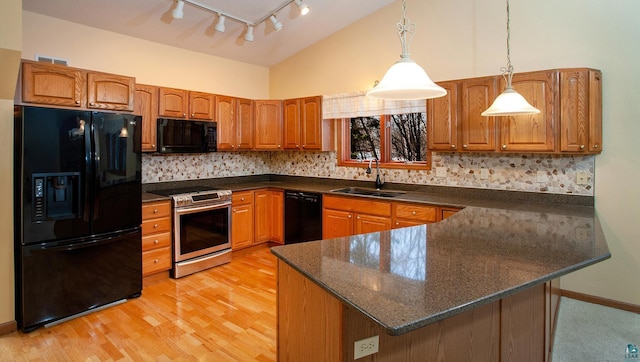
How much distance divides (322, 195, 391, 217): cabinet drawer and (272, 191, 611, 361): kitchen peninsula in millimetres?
1589

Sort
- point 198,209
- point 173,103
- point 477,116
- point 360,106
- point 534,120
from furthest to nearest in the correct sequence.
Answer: point 360,106
point 173,103
point 198,209
point 477,116
point 534,120

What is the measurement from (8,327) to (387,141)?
4079 mm

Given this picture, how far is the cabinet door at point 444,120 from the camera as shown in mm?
3480

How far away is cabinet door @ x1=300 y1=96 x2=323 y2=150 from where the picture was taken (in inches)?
189

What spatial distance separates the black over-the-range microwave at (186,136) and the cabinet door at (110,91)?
0.50 m

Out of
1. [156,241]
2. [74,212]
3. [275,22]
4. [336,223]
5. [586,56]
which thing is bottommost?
[156,241]

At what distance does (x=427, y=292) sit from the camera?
1240mm

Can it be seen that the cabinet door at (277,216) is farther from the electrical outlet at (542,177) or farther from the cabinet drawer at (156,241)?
the electrical outlet at (542,177)

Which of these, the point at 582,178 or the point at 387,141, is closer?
the point at 582,178

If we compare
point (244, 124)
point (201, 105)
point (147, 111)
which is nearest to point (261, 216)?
point (244, 124)

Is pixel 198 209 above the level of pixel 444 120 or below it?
below

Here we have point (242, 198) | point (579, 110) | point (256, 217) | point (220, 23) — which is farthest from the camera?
point (256, 217)

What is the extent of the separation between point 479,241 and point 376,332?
89 cm

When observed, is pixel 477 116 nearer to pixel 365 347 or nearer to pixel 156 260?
pixel 365 347
